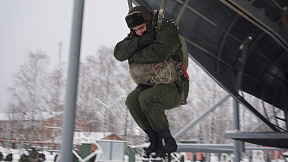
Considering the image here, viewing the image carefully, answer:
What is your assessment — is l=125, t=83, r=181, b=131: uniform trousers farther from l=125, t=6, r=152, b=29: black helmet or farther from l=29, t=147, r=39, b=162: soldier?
l=29, t=147, r=39, b=162: soldier

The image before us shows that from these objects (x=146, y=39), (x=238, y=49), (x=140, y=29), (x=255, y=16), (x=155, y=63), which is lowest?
(x=155, y=63)

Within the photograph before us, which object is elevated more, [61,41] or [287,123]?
[61,41]

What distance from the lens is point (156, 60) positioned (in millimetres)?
2398

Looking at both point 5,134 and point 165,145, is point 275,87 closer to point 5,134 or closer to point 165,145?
point 165,145

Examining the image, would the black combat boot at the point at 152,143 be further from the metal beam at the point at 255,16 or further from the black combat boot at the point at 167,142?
the metal beam at the point at 255,16

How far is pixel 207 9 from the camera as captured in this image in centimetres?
554

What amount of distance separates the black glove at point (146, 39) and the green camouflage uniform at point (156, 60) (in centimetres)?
3

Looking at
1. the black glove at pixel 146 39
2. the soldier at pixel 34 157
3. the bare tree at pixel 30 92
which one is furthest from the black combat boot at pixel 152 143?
the bare tree at pixel 30 92

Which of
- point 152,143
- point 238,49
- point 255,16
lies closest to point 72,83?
point 152,143

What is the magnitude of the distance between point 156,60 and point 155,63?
80 millimetres

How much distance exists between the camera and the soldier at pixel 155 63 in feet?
7.77

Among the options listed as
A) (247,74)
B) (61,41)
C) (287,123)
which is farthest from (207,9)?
(61,41)

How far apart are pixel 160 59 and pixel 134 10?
470mm

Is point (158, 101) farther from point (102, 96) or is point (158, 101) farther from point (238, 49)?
point (102, 96)
